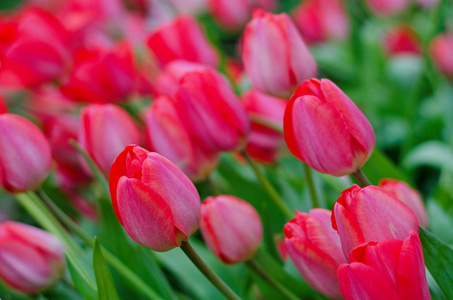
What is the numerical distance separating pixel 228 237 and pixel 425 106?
16.6 inches

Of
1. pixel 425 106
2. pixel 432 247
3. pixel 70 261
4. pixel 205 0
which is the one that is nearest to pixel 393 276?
pixel 432 247

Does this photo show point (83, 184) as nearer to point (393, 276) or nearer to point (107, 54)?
point (107, 54)

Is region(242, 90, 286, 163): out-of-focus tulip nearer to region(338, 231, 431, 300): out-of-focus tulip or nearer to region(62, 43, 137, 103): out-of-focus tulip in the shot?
region(62, 43, 137, 103): out-of-focus tulip

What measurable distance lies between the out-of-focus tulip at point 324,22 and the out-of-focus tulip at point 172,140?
59 centimetres

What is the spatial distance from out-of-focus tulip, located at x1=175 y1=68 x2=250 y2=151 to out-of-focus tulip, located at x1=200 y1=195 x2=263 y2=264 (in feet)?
0.16

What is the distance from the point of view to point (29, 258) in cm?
42

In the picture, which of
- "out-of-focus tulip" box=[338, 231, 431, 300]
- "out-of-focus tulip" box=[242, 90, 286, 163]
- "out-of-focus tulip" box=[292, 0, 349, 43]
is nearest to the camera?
"out-of-focus tulip" box=[338, 231, 431, 300]

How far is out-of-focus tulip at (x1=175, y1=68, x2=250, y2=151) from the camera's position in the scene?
0.39 meters

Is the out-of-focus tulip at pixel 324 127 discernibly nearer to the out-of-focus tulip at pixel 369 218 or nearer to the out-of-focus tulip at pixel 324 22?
the out-of-focus tulip at pixel 369 218

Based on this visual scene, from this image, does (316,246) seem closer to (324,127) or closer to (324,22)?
(324,127)

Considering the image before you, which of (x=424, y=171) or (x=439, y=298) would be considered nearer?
(x=439, y=298)

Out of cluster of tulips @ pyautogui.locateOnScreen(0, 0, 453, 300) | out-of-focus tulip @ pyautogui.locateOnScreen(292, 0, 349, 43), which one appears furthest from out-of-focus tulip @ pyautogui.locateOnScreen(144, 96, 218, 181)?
out-of-focus tulip @ pyautogui.locateOnScreen(292, 0, 349, 43)

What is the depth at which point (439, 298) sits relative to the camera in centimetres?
35

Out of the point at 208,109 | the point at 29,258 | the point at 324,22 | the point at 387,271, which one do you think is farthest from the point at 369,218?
the point at 324,22
